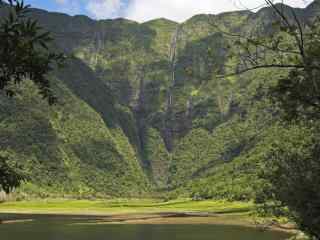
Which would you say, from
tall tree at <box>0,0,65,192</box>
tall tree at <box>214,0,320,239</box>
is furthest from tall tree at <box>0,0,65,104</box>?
tall tree at <box>214,0,320,239</box>

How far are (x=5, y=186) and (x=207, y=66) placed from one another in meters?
8.23

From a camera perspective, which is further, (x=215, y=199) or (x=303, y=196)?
(x=215, y=199)

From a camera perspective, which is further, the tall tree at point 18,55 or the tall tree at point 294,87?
the tall tree at point 294,87

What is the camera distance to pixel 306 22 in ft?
60.1

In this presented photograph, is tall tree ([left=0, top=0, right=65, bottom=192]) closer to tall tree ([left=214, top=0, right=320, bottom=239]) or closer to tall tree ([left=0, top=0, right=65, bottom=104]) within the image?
tall tree ([left=0, top=0, right=65, bottom=104])

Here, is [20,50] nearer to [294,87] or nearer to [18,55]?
[18,55]

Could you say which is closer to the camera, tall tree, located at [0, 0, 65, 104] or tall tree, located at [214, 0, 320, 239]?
tall tree, located at [0, 0, 65, 104]

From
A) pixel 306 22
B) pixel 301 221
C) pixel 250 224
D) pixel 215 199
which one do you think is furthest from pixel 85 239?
pixel 215 199

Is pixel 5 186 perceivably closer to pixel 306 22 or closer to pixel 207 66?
pixel 207 66

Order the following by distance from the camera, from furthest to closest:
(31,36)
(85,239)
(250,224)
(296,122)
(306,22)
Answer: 1. (250,224)
2. (85,239)
3. (296,122)
4. (306,22)
5. (31,36)

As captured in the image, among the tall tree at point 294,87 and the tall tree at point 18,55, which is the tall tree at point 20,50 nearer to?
the tall tree at point 18,55

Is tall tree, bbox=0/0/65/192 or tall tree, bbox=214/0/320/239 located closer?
tall tree, bbox=0/0/65/192

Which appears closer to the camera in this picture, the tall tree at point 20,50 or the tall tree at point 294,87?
the tall tree at point 20,50

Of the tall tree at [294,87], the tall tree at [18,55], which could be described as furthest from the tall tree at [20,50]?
the tall tree at [294,87]
